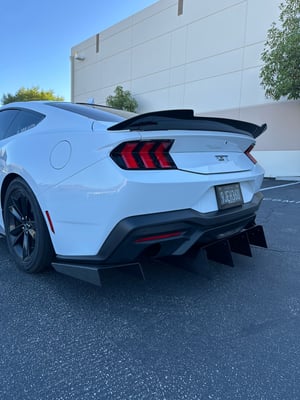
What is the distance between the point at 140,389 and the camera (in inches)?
52.2

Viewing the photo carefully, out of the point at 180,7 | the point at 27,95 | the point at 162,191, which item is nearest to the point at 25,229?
the point at 162,191

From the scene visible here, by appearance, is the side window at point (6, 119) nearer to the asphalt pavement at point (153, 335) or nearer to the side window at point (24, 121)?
the side window at point (24, 121)

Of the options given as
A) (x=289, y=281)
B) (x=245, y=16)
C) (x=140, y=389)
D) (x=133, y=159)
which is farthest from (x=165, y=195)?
(x=245, y=16)

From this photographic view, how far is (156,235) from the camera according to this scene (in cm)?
172

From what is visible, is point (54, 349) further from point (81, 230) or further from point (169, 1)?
point (169, 1)

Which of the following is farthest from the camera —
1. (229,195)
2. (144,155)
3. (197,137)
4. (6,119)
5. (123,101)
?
(123,101)

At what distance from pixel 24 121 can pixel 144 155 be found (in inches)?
56.5

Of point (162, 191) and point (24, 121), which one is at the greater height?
point (24, 121)

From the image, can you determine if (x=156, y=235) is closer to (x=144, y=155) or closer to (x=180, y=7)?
(x=144, y=155)

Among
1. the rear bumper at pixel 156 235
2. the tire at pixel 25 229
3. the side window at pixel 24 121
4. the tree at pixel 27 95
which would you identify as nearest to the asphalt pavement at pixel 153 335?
the tire at pixel 25 229

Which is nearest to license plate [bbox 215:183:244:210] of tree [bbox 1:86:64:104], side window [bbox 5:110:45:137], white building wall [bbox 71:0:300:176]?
side window [bbox 5:110:45:137]

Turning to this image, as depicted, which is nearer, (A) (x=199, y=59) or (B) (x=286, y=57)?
(B) (x=286, y=57)

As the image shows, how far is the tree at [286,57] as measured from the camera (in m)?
9.60

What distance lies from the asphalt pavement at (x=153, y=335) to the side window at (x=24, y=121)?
1.24 m
